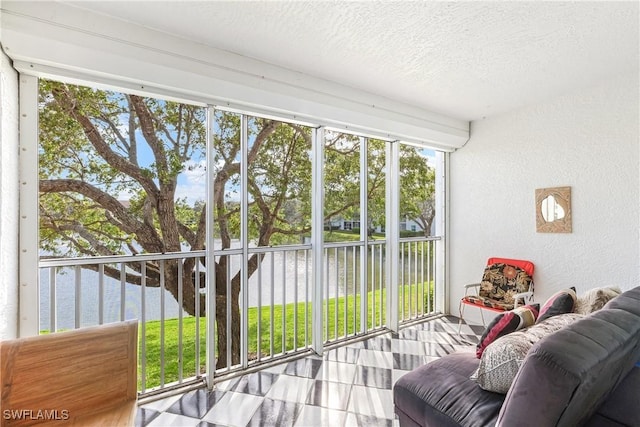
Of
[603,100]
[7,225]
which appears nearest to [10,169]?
[7,225]

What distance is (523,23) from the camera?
179 centimetres

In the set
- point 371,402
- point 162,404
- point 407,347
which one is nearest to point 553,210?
point 407,347

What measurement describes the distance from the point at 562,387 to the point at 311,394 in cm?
171

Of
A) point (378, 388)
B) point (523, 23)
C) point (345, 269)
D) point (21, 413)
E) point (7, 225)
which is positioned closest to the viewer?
point (21, 413)

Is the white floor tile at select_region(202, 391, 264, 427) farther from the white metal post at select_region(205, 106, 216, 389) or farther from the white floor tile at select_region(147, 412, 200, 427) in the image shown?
the white metal post at select_region(205, 106, 216, 389)

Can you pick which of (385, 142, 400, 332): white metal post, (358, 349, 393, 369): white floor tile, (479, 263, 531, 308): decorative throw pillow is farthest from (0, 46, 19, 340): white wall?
(479, 263, 531, 308): decorative throw pillow

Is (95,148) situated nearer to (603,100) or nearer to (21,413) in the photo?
(21,413)

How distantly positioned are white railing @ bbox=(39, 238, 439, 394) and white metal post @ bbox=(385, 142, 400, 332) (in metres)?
0.09

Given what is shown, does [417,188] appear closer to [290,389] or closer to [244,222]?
[244,222]

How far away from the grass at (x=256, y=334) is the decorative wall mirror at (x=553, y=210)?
1.80m

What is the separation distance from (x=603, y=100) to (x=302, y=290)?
3.23 m

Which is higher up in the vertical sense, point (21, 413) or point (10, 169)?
point (10, 169)

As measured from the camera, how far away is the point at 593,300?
1760 mm

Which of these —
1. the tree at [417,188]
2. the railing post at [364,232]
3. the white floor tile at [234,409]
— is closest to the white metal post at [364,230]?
the railing post at [364,232]
